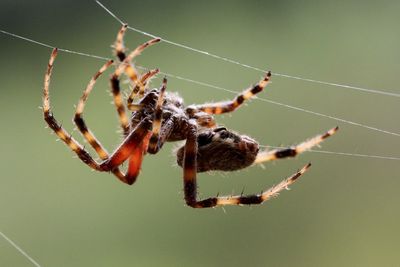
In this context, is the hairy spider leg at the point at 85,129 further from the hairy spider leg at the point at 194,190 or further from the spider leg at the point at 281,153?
the spider leg at the point at 281,153

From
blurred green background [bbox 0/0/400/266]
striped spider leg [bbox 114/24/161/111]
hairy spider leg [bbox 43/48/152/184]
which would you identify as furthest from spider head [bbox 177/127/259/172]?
blurred green background [bbox 0/0/400/266]

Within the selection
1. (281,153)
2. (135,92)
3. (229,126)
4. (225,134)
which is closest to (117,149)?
(135,92)

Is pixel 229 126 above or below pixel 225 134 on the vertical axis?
above

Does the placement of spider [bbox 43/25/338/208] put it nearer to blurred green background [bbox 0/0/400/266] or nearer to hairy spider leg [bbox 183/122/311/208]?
hairy spider leg [bbox 183/122/311/208]

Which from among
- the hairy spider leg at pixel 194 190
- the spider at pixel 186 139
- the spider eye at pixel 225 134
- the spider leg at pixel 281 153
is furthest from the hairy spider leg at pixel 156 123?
the spider leg at pixel 281 153

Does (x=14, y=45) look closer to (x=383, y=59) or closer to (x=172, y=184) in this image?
(x=172, y=184)

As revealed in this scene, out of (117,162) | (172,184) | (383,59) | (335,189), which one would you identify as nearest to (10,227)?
(172,184)

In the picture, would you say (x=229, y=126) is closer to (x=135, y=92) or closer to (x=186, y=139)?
(x=186, y=139)
